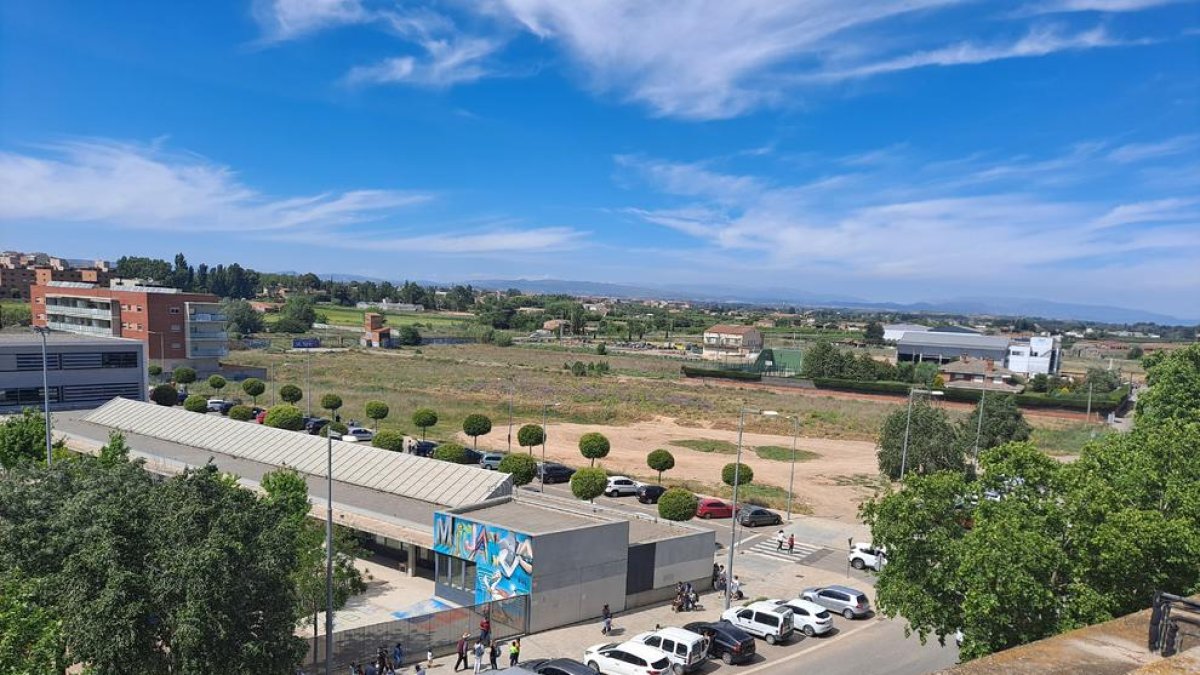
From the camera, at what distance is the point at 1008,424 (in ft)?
173

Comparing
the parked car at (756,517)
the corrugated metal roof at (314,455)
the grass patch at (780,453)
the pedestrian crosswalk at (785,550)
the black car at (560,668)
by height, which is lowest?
the grass patch at (780,453)

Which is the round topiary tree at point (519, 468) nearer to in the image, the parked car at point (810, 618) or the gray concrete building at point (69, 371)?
the parked car at point (810, 618)

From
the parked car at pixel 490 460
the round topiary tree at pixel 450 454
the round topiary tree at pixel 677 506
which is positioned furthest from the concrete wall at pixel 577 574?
the parked car at pixel 490 460

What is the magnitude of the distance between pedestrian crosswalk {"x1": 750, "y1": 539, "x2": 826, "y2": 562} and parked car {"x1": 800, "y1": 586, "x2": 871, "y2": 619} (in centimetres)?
592

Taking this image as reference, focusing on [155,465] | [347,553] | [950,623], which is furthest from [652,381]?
[950,623]

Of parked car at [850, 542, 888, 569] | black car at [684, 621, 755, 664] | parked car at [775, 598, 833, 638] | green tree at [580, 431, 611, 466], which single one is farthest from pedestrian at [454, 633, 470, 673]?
green tree at [580, 431, 611, 466]

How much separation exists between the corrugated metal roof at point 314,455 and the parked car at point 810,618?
11523mm

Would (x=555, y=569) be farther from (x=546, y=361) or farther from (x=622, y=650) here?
(x=546, y=361)

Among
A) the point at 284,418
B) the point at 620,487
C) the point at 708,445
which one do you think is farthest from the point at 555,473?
the point at 284,418

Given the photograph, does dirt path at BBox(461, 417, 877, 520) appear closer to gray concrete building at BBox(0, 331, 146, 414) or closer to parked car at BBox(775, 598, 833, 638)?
parked car at BBox(775, 598, 833, 638)

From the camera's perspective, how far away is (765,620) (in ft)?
82.0

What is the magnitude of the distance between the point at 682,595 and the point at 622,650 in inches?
256

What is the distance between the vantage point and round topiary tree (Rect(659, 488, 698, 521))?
34.4 m

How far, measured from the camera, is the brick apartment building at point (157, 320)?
266 ft
